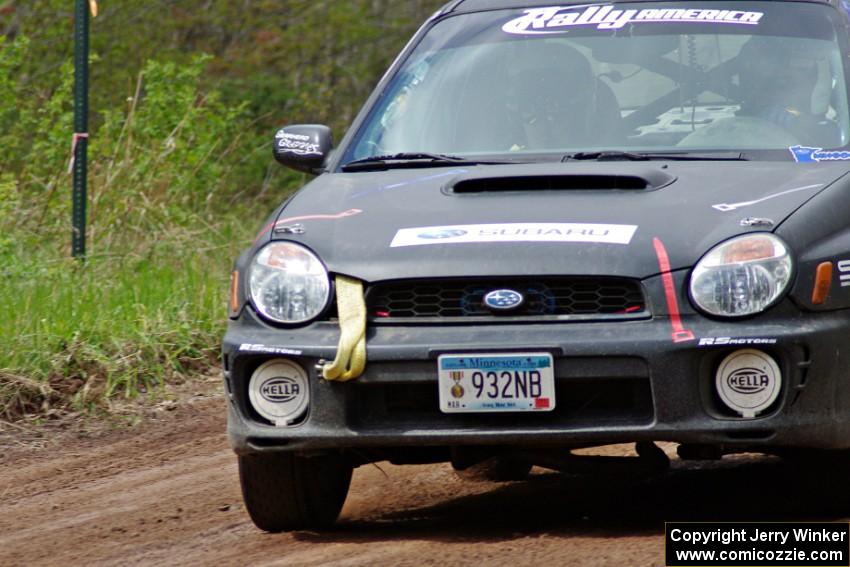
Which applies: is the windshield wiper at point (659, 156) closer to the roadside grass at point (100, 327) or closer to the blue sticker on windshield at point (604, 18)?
the blue sticker on windshield at point (604, 18)

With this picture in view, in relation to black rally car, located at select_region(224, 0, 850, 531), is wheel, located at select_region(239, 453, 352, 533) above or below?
below

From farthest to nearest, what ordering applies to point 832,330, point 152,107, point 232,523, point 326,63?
point 326,63, point 152,107, point 232,523, point 832,330

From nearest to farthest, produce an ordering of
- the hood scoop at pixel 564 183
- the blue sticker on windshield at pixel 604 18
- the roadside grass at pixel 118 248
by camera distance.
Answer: the hood scoop at pixel 564 183 → the blue sticker on windshield at pixel 604 18 → the roadside grass at pixel 118 248

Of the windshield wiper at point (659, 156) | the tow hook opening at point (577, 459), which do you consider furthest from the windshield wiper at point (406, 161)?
the tow hook opening at point (577, 459)

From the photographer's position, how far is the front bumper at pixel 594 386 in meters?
4.20

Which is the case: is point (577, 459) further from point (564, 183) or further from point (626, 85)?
point (626, 85)

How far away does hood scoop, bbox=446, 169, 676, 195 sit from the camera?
470cm

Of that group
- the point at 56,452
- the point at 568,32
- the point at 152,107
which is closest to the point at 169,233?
the point at 152,107

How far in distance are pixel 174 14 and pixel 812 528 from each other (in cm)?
1175

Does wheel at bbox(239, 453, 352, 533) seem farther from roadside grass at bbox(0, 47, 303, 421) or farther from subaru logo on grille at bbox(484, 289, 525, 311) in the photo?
roadside grass at bbox(0, 47, 303, 421)

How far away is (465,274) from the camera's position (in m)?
4.34

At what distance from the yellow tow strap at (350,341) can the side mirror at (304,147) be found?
127cm

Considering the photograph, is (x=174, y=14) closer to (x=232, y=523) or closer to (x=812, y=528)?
(x=232, y=523)

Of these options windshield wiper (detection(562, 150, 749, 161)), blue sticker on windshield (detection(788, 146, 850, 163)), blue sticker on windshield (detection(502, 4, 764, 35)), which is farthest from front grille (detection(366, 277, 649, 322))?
blue sticker on windshield (detection(502, 4, 764, 35))
